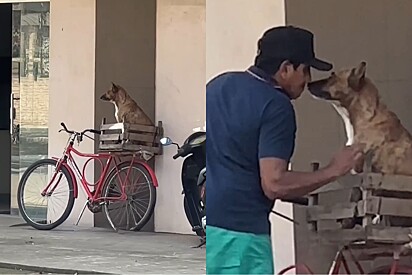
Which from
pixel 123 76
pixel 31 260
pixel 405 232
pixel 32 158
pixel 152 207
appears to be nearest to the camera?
pixel 405 232

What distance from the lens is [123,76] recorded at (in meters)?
8.16

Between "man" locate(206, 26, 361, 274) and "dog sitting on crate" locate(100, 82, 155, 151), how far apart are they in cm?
398

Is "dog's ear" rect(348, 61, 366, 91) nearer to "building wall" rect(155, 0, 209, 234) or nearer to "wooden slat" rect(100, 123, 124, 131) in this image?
"building wall" rect(155, 0, 209, 234)

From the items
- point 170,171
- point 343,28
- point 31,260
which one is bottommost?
point 31,260

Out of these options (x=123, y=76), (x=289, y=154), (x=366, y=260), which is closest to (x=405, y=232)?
(x=366, y=260)

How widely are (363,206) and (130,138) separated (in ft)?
14.2

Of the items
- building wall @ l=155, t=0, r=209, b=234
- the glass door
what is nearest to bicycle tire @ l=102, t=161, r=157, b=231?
building wall @ l=155, t=0, r=209, b=234

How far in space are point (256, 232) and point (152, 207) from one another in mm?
4063

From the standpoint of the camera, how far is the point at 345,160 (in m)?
3.48

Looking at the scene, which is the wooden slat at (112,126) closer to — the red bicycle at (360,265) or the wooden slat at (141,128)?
the wooden slat at (141,128)

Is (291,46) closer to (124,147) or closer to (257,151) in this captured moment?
(257,151)

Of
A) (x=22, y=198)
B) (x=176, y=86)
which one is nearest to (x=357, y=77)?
(x=176, y=86)

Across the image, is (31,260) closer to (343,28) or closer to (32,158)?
(32,158)

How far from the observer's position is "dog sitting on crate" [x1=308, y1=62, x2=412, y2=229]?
136 inches
